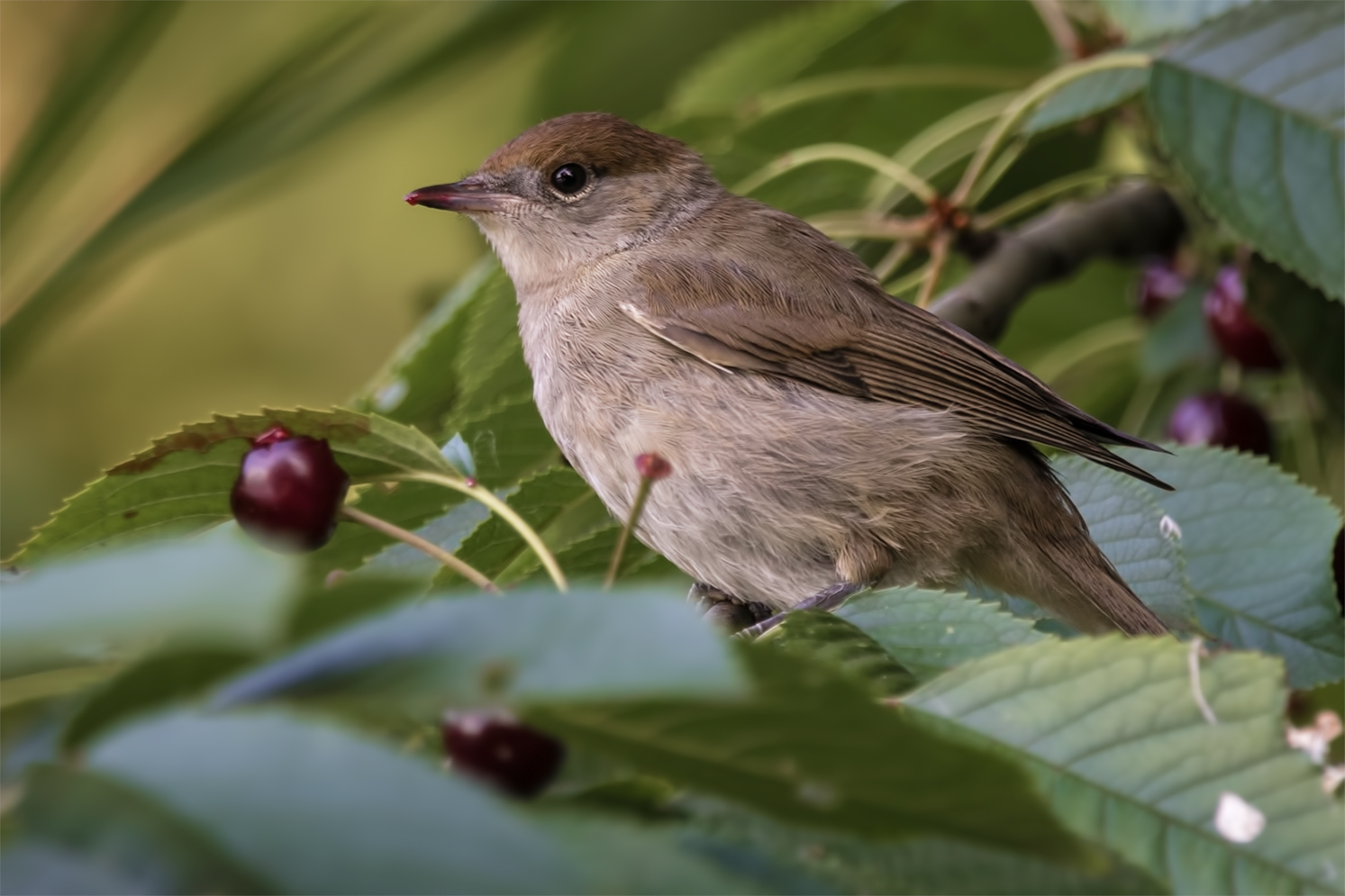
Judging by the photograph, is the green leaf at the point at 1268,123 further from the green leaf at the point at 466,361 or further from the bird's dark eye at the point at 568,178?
the green leaf at the point at 466,361

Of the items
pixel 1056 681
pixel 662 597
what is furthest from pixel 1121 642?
pixel 662 597

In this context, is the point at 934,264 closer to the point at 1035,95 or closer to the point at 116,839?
the point at 1035,95

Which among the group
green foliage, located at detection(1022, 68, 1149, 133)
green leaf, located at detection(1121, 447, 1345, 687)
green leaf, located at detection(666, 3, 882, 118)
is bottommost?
green leaf, located at detection(1121, 447, 1345, 687)

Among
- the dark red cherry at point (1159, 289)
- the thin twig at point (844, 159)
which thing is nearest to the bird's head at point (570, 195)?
the thin twig at point (844, 159)

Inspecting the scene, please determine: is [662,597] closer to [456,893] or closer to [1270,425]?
[456,893]

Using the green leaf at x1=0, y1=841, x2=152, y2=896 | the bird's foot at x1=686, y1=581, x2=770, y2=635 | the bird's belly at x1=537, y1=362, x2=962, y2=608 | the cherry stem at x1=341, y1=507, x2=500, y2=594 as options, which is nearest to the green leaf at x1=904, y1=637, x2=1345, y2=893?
the cherry stem at x1=341, y1=507, x2=500, y2=594

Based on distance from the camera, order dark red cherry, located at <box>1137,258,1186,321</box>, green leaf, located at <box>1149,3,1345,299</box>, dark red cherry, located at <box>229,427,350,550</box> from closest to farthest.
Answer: dark red cherry, located at <box>229,427,350,550</box> → green leaf, located at <box>1149,3,1345,299</box> → dark red cherry, located at <box>1137,258,1186,321</box>

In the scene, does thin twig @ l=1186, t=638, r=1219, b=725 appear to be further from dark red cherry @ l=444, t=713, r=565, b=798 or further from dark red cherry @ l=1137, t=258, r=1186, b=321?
dark red cherry @ l=1137, t=258, r=1186, b=321

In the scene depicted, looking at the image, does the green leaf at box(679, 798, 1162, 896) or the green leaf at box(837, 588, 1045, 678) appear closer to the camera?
the green leaf at box(679, 798, 1162, 896)
